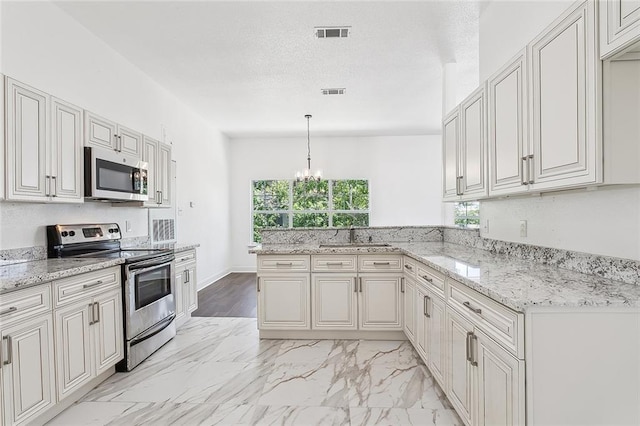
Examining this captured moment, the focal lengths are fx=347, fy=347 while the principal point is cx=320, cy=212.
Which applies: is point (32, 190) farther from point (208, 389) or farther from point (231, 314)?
point (231, 314)

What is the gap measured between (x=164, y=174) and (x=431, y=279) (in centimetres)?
314

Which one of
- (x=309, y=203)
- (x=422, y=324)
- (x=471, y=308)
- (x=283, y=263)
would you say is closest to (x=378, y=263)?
(x=422, y=324)

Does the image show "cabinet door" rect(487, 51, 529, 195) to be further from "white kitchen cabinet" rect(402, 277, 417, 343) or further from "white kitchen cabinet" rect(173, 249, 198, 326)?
"white kitchen cabinet" rect(173, 249, 198, 326)

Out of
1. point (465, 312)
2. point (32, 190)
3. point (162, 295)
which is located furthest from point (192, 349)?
point (465, 312)

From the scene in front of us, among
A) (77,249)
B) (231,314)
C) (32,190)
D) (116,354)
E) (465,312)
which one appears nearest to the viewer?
(465,312)

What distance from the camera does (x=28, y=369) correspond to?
1846mm

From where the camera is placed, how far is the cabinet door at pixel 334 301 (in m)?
3.33

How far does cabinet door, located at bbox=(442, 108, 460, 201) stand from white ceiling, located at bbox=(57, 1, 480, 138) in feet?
3.01

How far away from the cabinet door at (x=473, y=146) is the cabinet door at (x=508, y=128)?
11 centimetres

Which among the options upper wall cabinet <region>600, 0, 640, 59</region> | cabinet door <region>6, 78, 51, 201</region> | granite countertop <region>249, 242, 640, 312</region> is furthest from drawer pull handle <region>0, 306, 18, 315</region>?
upper wall cabinet <region>600, 0, 640, 59</region>

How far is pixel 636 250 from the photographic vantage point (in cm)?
153

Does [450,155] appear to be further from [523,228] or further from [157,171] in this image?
[157,171]

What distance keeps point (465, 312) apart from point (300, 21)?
2663mm

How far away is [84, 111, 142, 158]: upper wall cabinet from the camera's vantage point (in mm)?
2801
